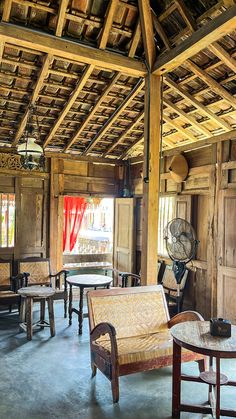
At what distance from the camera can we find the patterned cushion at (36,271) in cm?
570

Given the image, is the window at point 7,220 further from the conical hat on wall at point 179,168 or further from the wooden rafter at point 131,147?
the conical hat on wall at point 179,168

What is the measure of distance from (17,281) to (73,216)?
3.21 meters

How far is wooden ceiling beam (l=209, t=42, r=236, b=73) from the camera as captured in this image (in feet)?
11.9

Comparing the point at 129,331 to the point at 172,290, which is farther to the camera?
the point at 172,290

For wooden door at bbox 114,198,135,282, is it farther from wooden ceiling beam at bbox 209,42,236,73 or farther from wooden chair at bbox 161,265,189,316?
wooden ceiling beam at bbox 209,42,236,73

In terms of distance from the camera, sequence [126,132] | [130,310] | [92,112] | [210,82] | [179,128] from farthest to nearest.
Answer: [126,132]
[179,128]
[92,112]
[210,82]
[130,310]

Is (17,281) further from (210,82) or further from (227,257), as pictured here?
(210,82)

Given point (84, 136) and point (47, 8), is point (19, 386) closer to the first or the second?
point (47, 8)

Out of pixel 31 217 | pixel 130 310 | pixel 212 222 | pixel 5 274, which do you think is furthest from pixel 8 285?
pixel 212 222

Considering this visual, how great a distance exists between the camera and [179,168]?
17.8 feet

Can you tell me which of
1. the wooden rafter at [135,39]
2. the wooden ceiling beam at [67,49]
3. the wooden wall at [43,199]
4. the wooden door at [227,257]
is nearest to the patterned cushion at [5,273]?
the wooden wall at [43,199]

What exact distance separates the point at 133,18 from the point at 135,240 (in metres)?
3.95

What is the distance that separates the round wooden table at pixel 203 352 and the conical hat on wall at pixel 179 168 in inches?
115

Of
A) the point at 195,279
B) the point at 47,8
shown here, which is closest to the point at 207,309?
the point at 195,279
